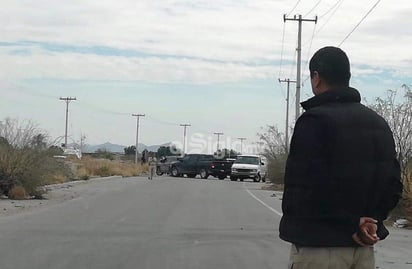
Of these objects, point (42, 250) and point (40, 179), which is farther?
point (40, 179)

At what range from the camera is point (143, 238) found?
15.2 m

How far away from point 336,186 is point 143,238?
1128cm

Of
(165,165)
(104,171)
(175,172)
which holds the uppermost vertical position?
(165,165)

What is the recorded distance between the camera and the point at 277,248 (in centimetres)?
1402

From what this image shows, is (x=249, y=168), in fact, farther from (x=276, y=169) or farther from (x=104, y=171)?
(x=104, y=171)

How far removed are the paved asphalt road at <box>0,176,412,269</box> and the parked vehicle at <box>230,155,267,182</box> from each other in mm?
31198

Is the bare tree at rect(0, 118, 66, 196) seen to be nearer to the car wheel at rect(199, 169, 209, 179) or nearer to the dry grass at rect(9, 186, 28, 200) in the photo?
the dry grass at rect(9, 186, 28, 200)

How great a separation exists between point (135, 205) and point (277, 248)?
11.6 metres

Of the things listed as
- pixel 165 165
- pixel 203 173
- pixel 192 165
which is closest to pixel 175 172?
pixel 192 165

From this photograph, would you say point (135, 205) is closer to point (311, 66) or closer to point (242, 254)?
point (242, 254)

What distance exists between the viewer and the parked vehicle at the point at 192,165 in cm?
6053

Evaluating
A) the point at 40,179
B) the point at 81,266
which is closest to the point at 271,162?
the point at 40,179

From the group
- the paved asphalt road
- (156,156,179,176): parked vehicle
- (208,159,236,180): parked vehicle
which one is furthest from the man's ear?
(156,156,179,176): parked vehicle

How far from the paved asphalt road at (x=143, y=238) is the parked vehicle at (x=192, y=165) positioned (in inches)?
1393
